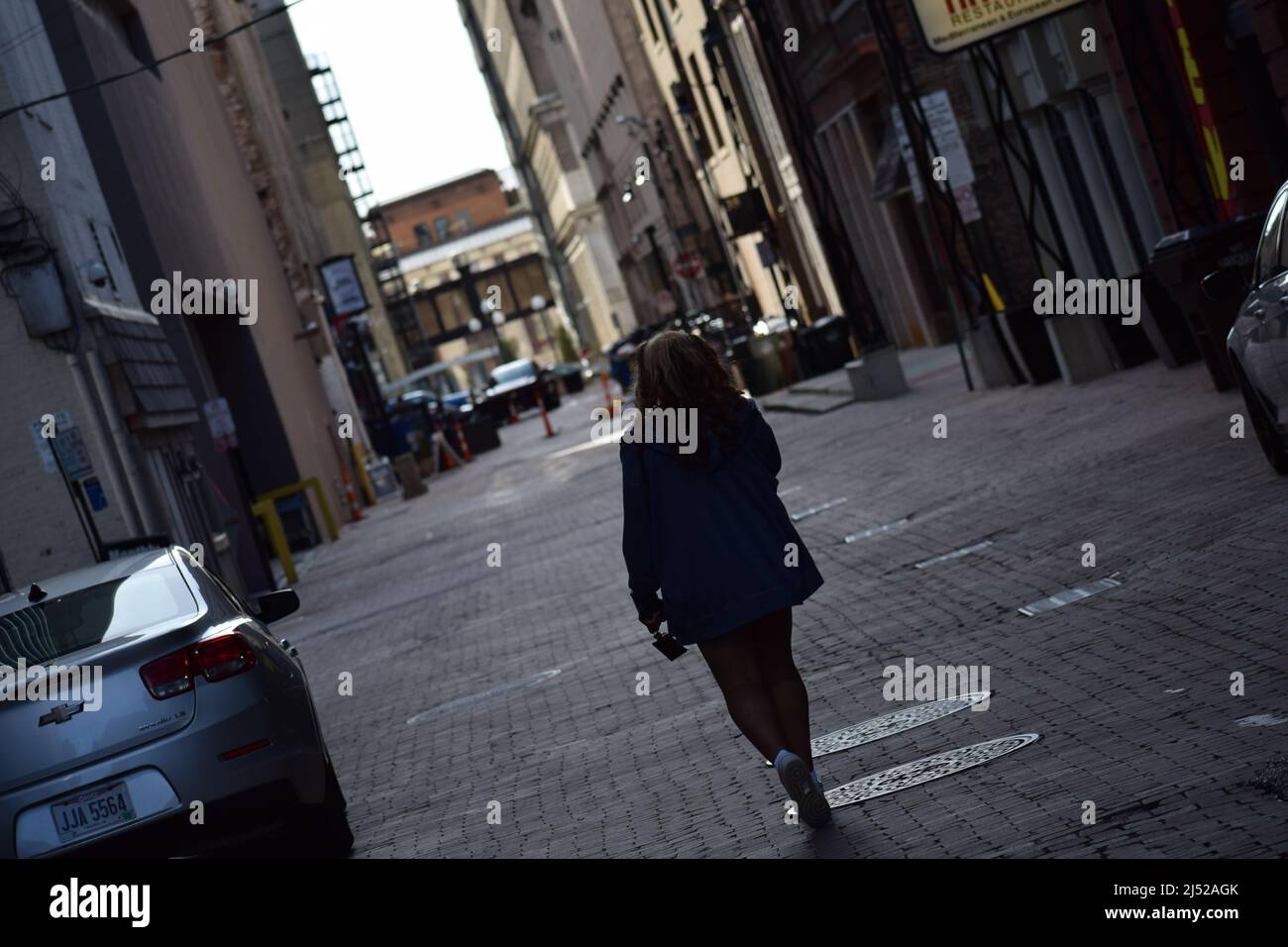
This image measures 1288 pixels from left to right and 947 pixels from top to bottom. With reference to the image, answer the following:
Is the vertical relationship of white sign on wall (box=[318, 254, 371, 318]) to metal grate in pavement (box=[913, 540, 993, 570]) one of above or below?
above

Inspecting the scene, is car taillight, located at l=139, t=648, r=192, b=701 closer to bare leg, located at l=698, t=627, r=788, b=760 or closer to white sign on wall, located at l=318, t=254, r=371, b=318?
bare leg, located at l=698, t=627, r=788, b=760

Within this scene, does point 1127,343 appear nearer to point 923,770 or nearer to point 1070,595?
point 1070,595

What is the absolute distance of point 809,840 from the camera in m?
6.45

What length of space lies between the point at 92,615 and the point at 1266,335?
598 centimetres

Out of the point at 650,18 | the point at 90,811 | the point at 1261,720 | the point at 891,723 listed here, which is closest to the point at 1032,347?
the point at 891,723

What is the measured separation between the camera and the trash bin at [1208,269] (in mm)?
15188

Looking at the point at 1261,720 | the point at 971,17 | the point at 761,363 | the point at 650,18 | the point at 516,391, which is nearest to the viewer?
the point at 1261,720

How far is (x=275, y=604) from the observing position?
372 inches

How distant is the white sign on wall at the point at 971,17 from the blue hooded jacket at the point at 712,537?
12555 mm

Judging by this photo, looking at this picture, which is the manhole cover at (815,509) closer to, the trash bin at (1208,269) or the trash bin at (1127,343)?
the trash bin at (1208,269)

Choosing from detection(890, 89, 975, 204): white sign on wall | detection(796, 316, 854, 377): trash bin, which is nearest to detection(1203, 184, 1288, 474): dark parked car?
detection(890, 89, 975, 204): white sign on wall

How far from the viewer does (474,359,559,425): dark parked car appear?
74.2 metres

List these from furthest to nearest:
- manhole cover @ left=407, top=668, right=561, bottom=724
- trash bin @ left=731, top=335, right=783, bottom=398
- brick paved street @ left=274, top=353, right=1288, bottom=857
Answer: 1. trash bin @ left=731, top=335, right=783, bottom=398
2. manhole cover @ left=407, top=668, right=561, bottom=724
3. brick paved street @ left=274, top=353, right=1288, bottom=857
